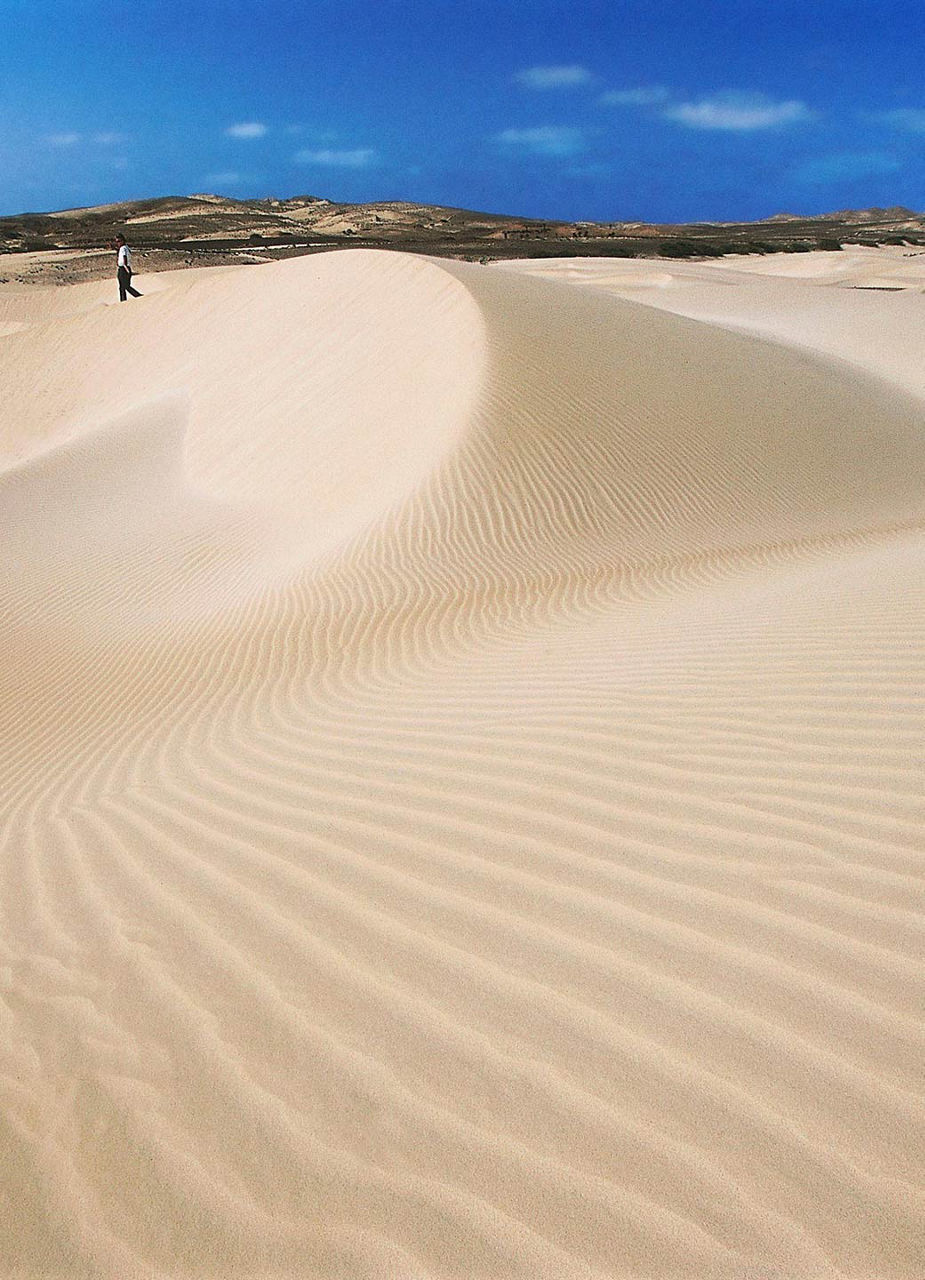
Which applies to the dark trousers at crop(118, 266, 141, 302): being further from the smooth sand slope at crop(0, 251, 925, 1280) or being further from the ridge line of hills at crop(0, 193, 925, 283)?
the smooth sand slope at crop(0, 251, 925, 1280)

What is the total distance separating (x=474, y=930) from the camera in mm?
3002

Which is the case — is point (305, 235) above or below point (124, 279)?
above

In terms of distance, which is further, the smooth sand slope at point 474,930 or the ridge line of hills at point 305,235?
the ridge line of hills at point 305,235

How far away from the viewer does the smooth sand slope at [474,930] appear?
82.9 inches

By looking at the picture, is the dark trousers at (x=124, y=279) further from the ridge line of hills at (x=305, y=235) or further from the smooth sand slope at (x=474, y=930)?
the smooth sand slope at (x=474, y=930)

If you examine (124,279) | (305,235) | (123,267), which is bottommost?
(124,279)

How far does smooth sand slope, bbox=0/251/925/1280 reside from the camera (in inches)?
82.9

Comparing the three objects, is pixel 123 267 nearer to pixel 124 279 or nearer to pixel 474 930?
pixel 124 279

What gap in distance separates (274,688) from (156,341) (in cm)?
1947

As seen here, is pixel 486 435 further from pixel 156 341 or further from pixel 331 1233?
pixel 156 341

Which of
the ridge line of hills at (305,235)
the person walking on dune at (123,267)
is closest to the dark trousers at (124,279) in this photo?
the person walking on dune at (123,267)

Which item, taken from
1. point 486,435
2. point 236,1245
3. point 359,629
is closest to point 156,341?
point 486,435

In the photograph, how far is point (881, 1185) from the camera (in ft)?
6.57

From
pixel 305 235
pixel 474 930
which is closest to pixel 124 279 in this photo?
pixel 474 930
